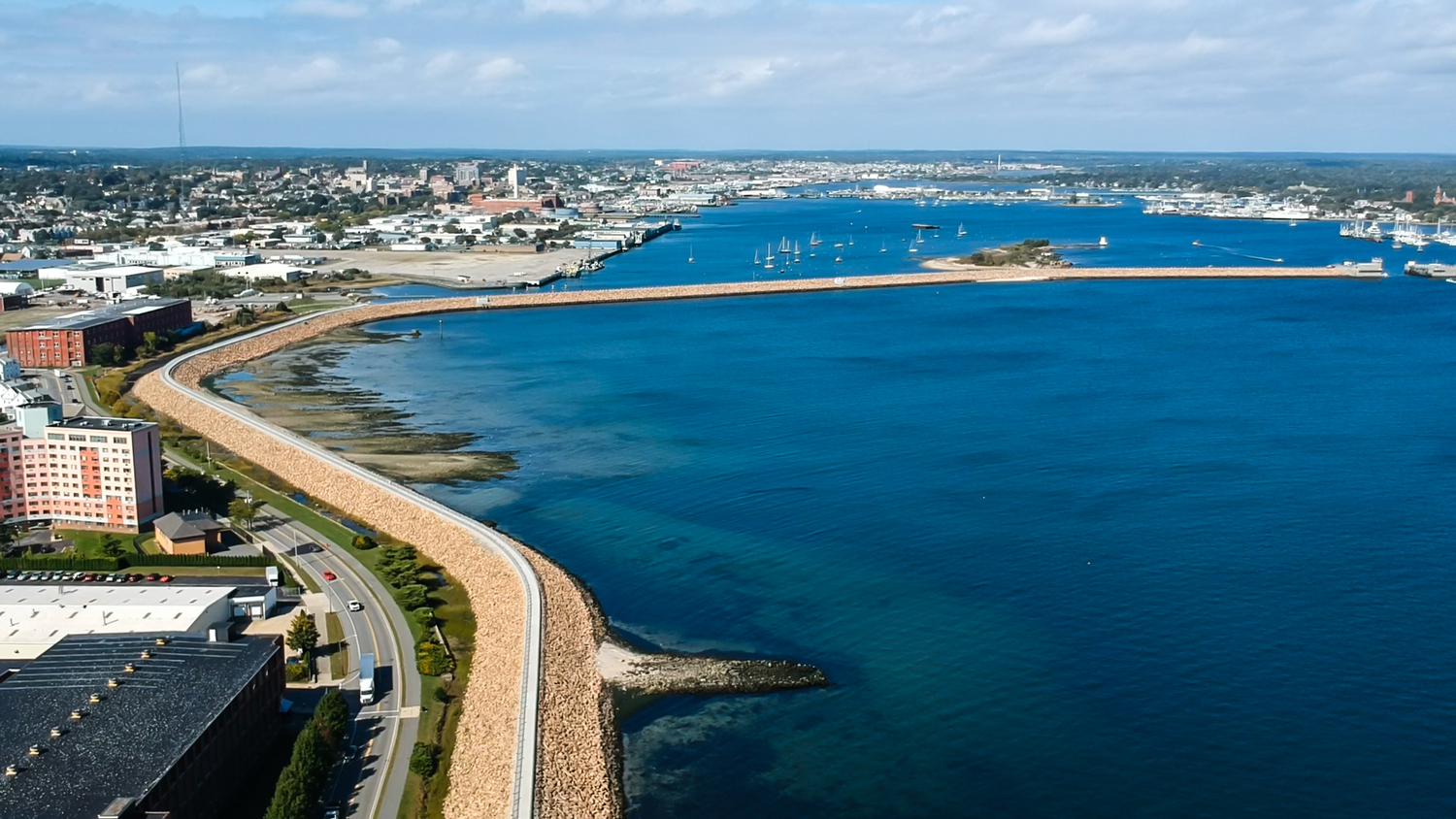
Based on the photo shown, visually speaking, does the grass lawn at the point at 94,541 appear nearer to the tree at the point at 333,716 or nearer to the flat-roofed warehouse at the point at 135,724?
the flat-roofed warehouse at the point at 135,724

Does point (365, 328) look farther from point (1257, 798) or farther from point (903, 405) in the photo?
point (1257, 798)

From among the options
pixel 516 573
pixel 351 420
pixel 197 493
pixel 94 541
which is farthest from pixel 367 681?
pixel 351 420

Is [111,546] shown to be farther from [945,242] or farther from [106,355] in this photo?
[945,242]

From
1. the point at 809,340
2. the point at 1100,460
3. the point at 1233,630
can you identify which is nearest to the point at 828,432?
the point at 1100,460

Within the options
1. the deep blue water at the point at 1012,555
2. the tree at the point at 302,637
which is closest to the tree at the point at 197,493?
the deep blue water at the point at 1012,555

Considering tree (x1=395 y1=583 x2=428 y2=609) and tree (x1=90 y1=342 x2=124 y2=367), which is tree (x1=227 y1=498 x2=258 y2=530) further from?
tree (x1=90 y1=342 x2=124 y2=367)

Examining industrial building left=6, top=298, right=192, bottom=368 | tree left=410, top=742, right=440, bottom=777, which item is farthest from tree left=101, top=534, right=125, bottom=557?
industrial building left=6, top=298, right=192, bottom=368
